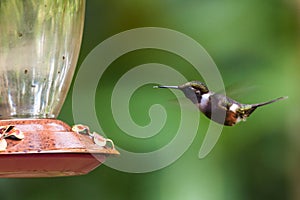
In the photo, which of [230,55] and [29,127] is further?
[230,55]

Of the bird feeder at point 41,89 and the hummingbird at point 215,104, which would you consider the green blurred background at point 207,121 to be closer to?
the hummingbird at point 215,104

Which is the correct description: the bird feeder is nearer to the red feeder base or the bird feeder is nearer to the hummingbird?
the red feeder base

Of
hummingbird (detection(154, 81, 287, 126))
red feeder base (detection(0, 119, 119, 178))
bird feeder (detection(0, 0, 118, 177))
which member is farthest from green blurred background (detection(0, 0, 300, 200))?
red feeder base (detection(0, 119, 119, 178))

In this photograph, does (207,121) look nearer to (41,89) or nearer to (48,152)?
(41,89)

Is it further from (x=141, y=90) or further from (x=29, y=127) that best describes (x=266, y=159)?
(x=29, y=127)

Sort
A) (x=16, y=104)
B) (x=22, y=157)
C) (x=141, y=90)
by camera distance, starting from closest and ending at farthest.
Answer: (x=22, y=157) < (x=16, y=104) < (x=141, y=90)

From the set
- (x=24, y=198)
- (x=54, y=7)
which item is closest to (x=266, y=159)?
(x=24, y=198)

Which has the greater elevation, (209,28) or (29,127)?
(209,28)

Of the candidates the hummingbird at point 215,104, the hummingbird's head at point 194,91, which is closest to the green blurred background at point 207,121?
the hummingbird at point 215,104
